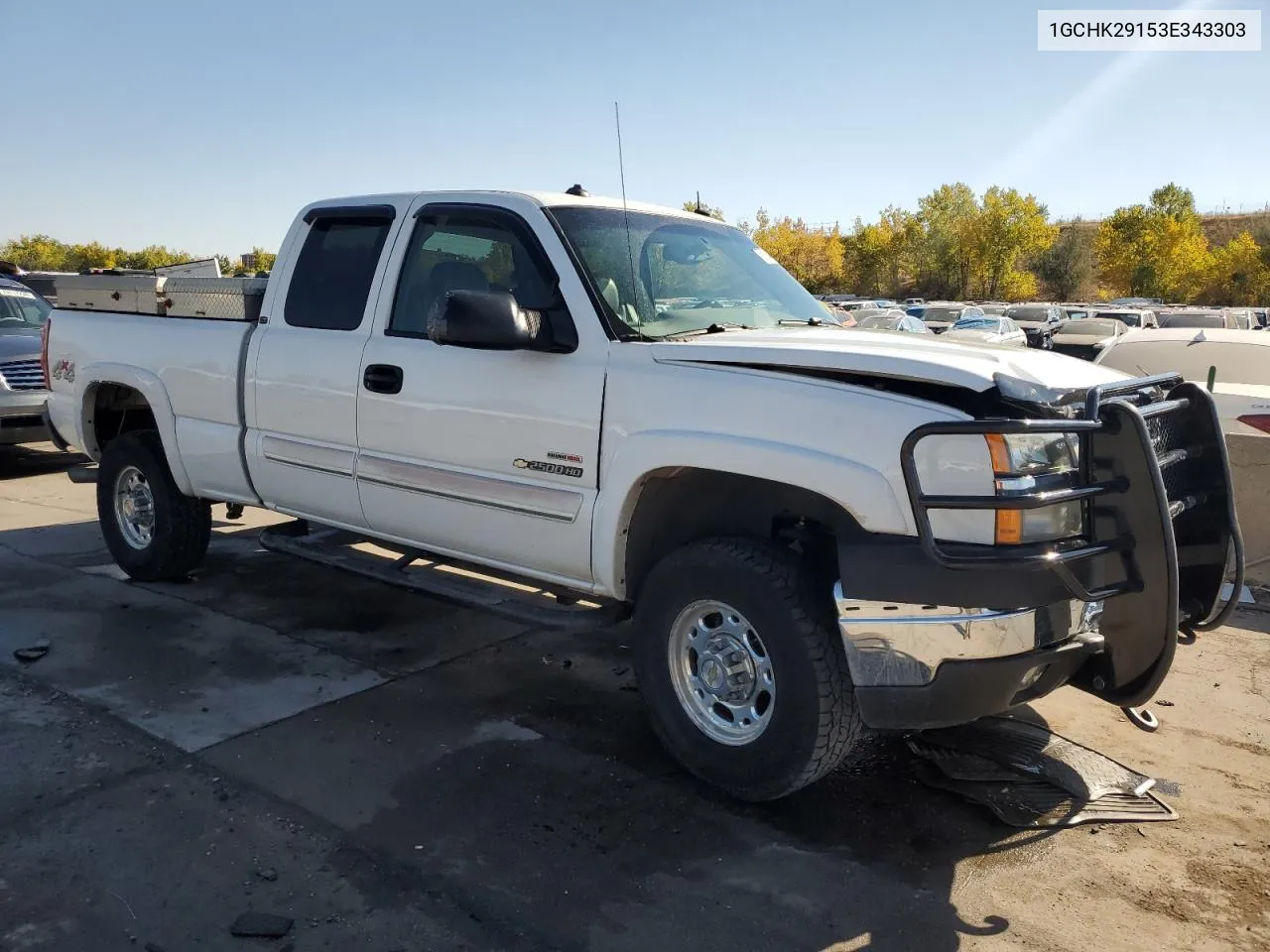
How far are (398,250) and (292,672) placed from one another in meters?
2.06

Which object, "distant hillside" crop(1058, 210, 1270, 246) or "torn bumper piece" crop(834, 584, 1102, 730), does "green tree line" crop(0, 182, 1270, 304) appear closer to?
"distant hillside" crop(1058, 210, 1270, 246)

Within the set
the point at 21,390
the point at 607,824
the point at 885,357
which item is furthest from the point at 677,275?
the point at 21,390

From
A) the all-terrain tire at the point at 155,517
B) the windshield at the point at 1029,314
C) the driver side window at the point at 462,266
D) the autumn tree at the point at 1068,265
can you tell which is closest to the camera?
the driver side window at the point at 462,266

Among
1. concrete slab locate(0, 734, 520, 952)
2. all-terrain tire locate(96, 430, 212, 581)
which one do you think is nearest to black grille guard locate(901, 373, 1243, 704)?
A: concrete slab locate(0, 734, 520, 952)

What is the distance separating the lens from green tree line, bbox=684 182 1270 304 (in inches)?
2176

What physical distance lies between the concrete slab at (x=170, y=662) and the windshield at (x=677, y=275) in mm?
2204

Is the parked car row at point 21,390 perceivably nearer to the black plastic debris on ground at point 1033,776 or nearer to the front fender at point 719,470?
the front fender at point 719,470

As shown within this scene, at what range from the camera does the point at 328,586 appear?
636cm

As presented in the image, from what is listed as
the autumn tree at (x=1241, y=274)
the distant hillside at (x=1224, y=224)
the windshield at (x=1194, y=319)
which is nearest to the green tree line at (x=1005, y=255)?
the autumn tree at (x=1241, y=274)

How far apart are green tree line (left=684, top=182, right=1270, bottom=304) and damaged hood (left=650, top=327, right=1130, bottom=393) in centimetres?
5493

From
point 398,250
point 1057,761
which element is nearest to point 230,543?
point 398,250

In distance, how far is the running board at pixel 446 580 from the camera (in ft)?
13.5

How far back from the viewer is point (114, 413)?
648 centimetres

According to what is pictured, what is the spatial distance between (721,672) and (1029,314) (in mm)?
31712
